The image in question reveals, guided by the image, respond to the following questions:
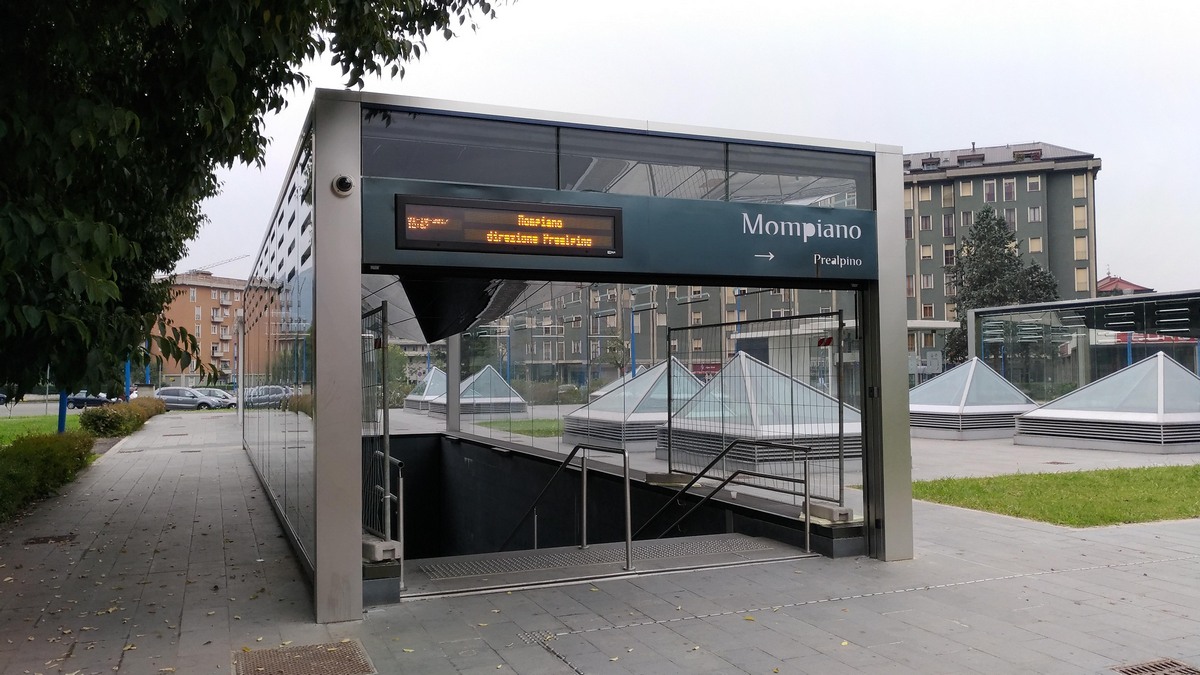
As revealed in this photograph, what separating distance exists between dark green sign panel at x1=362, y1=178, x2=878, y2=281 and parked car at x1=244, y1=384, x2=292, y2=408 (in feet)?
10.2

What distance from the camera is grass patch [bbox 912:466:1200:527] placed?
986cm

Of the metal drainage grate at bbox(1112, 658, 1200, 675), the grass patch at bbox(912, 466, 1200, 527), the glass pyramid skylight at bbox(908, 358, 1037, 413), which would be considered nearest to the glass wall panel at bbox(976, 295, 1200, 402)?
the glass pyramid skylight at bbox(908, 358, 1037, 413)

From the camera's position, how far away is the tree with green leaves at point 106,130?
4230 millimetres

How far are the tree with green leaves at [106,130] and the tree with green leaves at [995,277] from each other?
56932mm

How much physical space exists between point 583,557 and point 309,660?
9.93 feet

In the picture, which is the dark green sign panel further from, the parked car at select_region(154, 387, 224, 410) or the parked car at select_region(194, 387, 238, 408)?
the parked car at select_region(154, 387, 224, 410)

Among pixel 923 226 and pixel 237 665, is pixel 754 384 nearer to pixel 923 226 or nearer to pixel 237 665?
pixel 237 665

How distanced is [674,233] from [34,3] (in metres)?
4.09

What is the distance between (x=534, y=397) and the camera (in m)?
15.8

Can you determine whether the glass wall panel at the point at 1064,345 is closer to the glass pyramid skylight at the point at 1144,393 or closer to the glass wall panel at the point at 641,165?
the glass pyramid skylight at the point at 1144,393

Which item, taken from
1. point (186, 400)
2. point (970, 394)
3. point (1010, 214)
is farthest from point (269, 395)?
point (1010, 214)

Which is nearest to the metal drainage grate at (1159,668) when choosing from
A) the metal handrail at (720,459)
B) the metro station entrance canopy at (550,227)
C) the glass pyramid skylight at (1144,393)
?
the metro station entrance canopy at (550,227)

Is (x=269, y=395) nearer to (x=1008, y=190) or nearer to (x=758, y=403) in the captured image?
(x=758, y=403)

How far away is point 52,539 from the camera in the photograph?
9227mm
